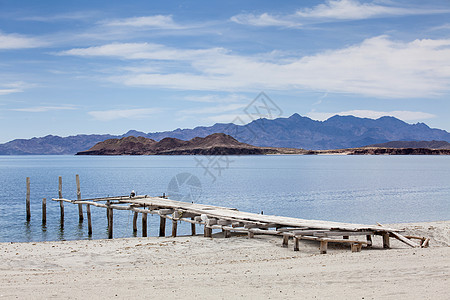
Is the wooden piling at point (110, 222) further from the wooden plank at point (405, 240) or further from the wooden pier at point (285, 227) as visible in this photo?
the wooden plank at point (405, 240)

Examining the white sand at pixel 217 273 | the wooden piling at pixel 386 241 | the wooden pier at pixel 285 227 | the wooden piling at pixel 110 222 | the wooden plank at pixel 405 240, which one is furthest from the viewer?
the wooden piling at pixel 110 222

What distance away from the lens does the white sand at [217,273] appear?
1109 cm

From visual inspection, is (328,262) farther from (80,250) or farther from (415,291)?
(80,250)

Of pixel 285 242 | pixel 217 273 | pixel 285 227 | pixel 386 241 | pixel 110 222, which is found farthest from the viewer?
pixel 110 222

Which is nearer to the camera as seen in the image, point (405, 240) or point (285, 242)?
point (405, 240)

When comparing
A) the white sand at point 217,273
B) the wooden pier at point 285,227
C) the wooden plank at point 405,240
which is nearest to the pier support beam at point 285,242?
the wooden pier at point 285,227

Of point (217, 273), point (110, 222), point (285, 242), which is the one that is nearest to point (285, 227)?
point (285, 242)

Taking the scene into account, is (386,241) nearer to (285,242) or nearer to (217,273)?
(285,242)

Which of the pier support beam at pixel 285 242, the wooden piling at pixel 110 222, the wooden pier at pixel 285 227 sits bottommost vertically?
the wooden piling at pixel 110 222

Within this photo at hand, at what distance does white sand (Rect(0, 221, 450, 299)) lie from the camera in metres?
11.1

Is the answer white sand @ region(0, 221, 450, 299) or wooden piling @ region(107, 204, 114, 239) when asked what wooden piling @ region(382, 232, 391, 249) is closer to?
white sand @ region(0, 221, 450, 299)

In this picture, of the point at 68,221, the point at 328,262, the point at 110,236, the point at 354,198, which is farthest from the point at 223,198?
the point at 328,262

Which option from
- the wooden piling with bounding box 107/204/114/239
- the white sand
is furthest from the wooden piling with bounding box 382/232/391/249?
the wooden piling with bounding box 107/204/114/239

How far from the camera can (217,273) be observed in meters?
13.7
